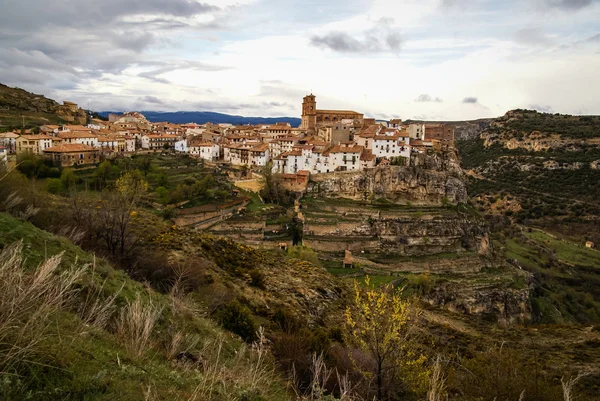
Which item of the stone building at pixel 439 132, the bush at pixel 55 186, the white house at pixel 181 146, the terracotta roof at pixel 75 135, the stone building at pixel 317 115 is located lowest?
the bush at pixel 55 186

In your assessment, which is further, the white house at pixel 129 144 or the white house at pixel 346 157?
the white house at pixel 129 144

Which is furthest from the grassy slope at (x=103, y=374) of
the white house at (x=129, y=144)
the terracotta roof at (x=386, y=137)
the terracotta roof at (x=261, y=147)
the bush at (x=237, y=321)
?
the white house at (x=129, y=144)

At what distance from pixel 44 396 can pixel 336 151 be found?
4508 cm

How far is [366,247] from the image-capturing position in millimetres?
37531

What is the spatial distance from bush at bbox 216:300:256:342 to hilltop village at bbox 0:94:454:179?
36682 millimetres

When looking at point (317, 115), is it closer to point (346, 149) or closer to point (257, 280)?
point (346, 149)

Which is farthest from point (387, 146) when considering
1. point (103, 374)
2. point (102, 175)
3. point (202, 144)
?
point (103, 374)

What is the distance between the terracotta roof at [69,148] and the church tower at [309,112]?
102ft

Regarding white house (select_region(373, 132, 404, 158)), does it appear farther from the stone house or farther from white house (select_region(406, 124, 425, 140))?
the stone house

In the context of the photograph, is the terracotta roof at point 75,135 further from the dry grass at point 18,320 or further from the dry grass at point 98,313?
the dry grass at point 18,320

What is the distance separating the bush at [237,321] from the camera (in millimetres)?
8840

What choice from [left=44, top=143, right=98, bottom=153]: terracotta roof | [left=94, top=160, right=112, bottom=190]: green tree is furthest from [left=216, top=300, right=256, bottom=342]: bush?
[left=44, top=143, right=98, bottom=153]: terracotta roof

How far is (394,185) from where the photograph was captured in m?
44.6

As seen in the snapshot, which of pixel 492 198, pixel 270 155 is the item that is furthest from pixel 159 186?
pixel 492 198
